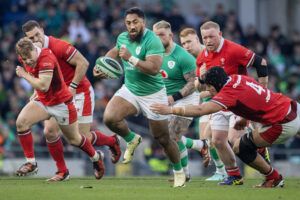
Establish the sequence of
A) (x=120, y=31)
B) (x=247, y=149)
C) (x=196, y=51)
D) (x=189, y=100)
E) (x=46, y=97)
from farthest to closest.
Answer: (x=120, y=31) < (x=196, y=51) < (x=189, y=100) < (x=46, y=97) < (x=247, y=149)

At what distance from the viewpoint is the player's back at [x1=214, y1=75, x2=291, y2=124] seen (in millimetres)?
16266

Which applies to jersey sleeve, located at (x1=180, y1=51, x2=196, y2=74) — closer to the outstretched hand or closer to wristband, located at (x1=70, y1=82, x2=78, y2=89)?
wristband, located at (x1=70, y1=82, x2=78, y2=89)

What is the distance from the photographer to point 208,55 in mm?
18234

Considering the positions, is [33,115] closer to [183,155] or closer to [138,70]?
[138,70]

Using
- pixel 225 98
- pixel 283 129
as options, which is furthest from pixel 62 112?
pixel 283 129

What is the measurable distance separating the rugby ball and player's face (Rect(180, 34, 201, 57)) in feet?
7.79

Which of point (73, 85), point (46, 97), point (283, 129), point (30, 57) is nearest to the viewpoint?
point (283, 129)

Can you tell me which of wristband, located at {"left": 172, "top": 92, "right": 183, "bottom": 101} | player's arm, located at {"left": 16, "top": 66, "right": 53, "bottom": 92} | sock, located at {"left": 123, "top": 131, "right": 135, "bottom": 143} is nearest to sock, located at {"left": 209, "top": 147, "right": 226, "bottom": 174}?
wristband, located at {"left": 172, "top": 92, "right": 183, "bottom": 101}

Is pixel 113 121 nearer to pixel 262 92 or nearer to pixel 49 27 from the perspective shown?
pixel 262 92

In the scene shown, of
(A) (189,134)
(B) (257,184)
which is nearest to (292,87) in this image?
(A) (189,134)

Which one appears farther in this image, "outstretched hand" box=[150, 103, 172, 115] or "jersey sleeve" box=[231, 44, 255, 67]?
"jersey sleeve" box=[231, 44, 255, 67]

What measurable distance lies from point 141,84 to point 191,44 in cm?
250

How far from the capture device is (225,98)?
1617 cm

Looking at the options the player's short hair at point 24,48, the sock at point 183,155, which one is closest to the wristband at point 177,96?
the sock at point 183,155
